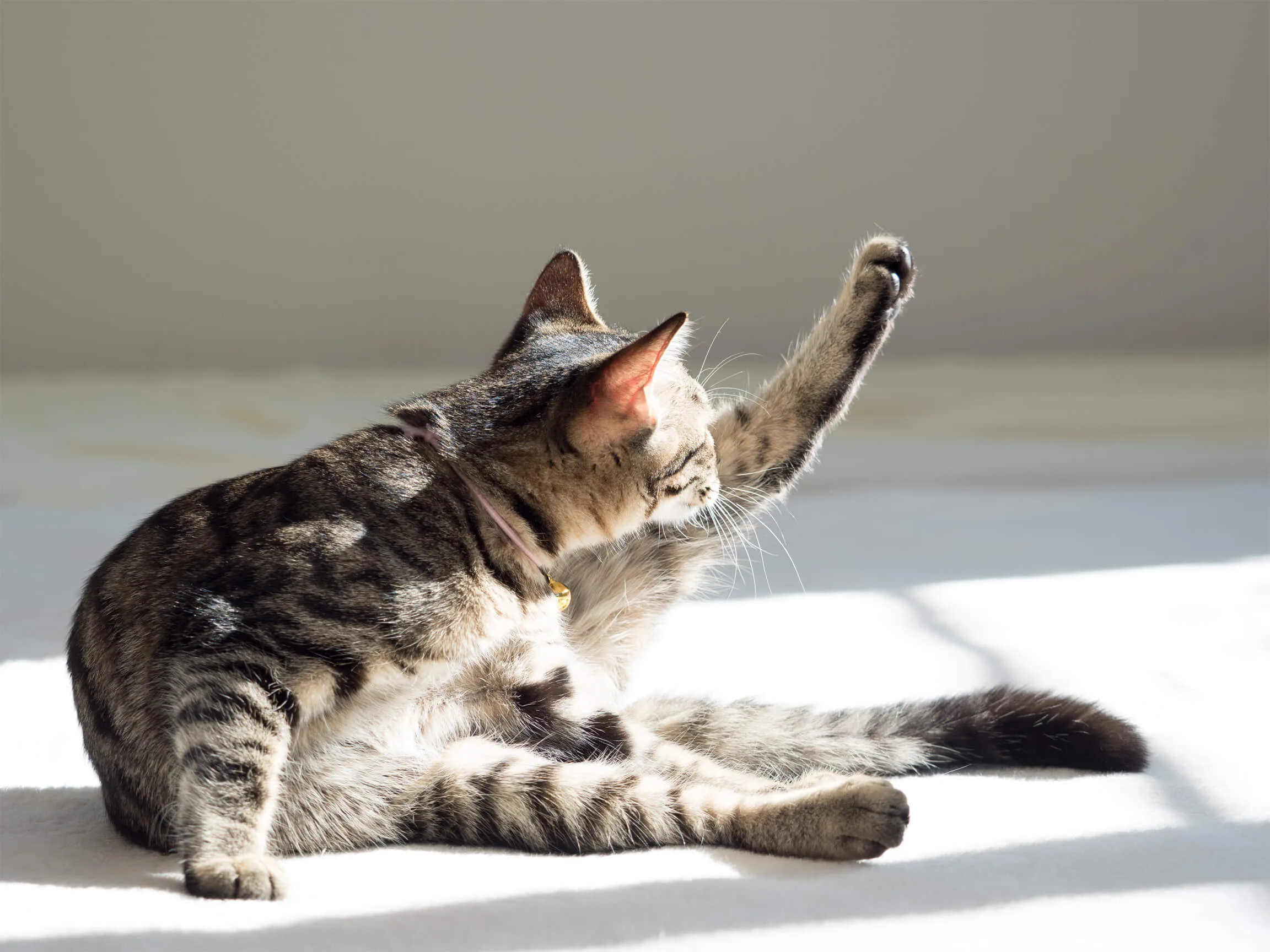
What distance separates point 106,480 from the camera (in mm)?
3566

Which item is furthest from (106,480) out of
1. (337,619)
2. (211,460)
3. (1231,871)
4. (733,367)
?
(1231,871)

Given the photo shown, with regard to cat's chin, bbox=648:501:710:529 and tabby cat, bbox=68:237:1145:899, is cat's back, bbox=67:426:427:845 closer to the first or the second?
tabby cat, bbox=68:237:1145:899

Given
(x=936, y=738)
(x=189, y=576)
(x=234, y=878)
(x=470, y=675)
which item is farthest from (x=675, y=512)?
(x=234, y=878)

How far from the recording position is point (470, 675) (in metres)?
1.83

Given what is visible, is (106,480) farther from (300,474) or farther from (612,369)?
(612,369)

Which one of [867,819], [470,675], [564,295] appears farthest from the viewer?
[564,295]

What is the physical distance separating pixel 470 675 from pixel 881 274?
2.90 feet

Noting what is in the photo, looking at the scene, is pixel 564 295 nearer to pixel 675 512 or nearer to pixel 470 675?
pixel 675 512

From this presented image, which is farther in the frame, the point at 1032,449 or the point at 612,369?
the point at 1032,449

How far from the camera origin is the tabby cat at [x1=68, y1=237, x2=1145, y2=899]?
157cm

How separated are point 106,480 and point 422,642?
7.25ft

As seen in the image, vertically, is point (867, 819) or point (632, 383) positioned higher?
point (632, 383)

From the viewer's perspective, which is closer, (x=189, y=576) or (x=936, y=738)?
(x=189, y=576)

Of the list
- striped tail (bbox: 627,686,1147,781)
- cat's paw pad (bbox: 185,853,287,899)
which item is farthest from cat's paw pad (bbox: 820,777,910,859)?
cat's paw pad (bbox: 185,853,287,899)
